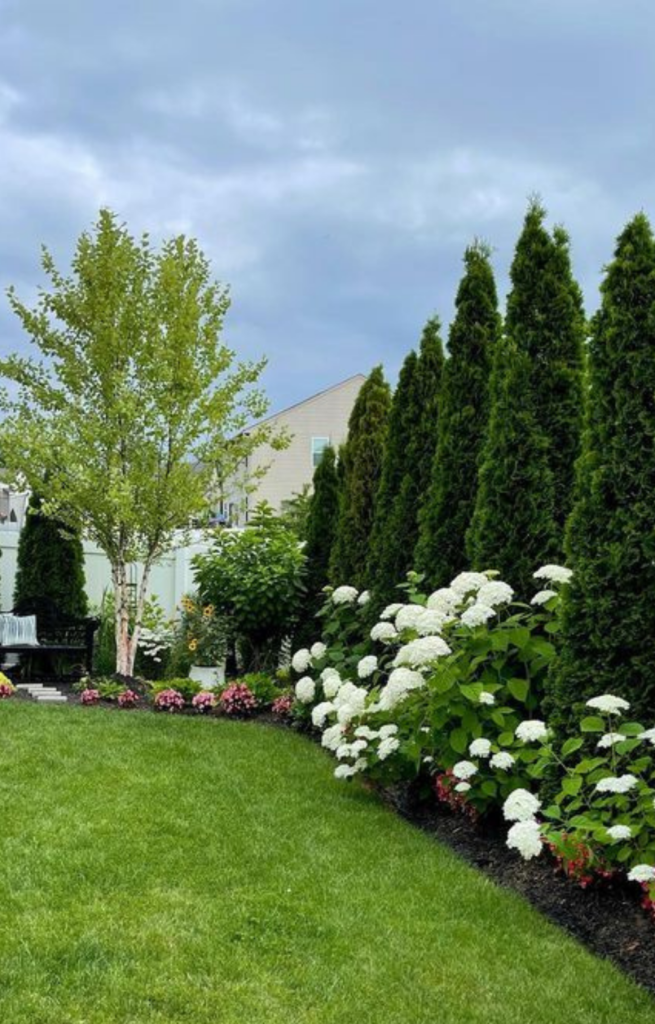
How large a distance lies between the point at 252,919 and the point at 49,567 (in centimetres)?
898

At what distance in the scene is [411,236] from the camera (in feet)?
23.2

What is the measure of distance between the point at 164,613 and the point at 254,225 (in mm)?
5478

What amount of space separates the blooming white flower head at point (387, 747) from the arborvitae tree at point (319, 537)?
154 inches

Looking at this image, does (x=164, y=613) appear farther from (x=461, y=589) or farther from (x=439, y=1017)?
(x=439, y=1017)

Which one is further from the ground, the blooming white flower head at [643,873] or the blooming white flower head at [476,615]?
the blooming white flower head at [476,615]

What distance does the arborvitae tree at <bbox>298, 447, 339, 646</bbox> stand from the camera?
8.27m

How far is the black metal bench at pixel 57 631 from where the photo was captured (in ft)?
32.0

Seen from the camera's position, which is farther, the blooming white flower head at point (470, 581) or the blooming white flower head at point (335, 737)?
the blooming white flower head at point (335, 737)

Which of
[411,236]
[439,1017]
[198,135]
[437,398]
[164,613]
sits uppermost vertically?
[198,135]

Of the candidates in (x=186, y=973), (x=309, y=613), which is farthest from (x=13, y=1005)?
(x=309, y=613)

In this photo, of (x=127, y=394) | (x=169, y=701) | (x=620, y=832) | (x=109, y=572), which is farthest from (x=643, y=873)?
(x=109, y=572)

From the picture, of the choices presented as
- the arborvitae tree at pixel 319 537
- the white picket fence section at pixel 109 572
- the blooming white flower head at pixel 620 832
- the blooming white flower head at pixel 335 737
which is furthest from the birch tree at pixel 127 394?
the blooming white flower head at pixel 620 832

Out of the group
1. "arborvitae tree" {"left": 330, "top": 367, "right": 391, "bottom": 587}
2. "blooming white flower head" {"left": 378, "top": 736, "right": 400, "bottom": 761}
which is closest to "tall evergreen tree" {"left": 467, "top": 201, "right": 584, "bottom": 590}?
"blooming white flower head" {"left": 378, "top": 736, "right": 400, "bottom": 761}

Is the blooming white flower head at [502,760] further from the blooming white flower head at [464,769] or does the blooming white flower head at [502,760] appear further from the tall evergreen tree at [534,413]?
the tall evergreen tree at [534,413]
